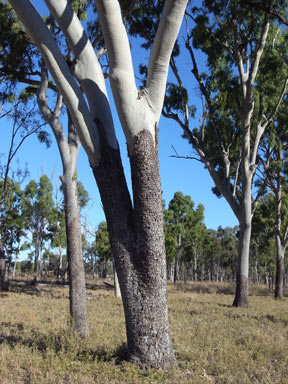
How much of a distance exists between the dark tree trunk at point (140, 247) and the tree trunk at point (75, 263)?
249cm

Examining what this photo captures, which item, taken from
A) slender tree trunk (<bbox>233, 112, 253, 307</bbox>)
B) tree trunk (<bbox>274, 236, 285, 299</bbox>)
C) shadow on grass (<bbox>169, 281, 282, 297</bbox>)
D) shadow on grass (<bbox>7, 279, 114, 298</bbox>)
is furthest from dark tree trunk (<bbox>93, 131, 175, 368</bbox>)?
shadow on grass (<bbox>169, 281, 282, 297</bbox>)

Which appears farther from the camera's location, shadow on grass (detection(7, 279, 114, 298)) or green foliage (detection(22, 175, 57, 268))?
green foliage (detection(22, 175, 57, 268))

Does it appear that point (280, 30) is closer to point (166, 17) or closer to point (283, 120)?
point (283, 120)

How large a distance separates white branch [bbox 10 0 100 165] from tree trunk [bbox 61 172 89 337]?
278cm

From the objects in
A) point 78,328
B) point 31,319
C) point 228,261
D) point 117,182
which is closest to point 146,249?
point 117,182

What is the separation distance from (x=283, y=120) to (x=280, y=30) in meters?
4.56

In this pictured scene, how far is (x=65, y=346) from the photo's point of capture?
4.55 metres

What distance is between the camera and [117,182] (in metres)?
3.80

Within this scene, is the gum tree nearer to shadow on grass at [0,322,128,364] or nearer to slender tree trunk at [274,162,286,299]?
shadow on grass at [0,322,128,364]

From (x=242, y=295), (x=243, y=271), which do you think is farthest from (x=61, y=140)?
(x=242, y=295)

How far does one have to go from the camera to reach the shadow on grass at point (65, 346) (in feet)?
12.8

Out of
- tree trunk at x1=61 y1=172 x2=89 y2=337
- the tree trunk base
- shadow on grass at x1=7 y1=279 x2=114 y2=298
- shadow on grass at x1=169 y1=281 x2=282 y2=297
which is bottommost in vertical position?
shadow on grass at x1=169 y1=281 x2=282 y2=297

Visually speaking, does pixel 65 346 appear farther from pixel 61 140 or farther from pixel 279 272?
pixel 279 272

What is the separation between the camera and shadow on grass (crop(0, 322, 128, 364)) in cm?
391
